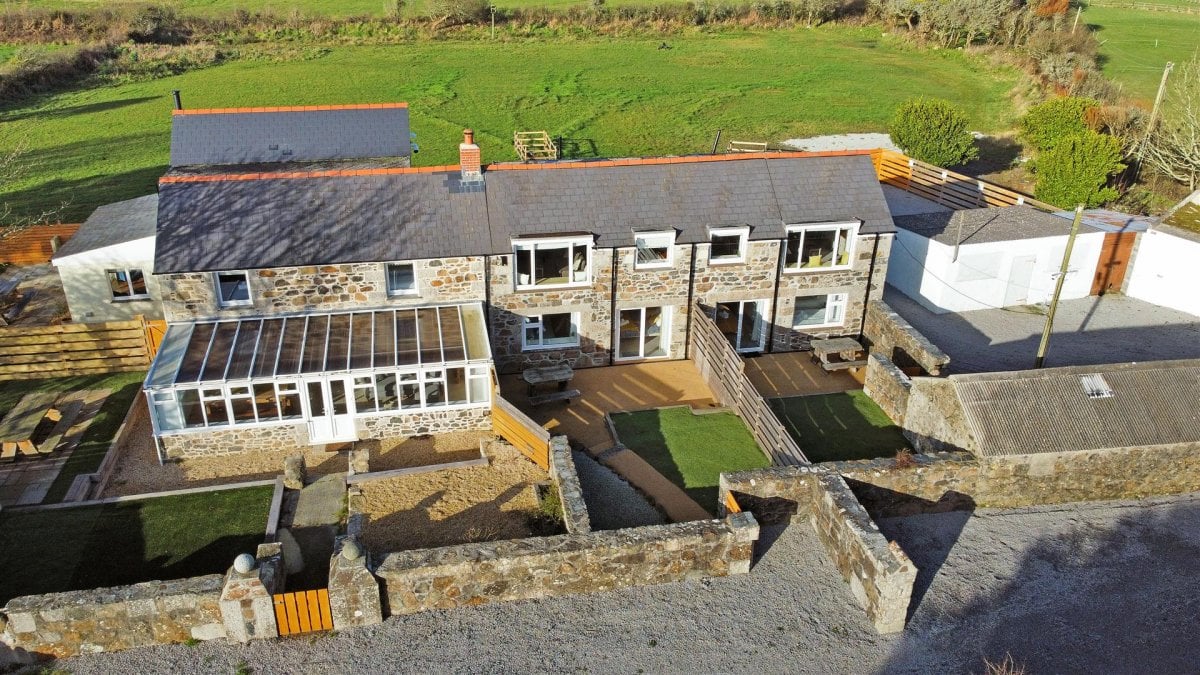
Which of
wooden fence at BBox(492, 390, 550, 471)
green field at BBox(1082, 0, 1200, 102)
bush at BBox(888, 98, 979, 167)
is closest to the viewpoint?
wooden fence at BBox(492, 390, 550, 471)

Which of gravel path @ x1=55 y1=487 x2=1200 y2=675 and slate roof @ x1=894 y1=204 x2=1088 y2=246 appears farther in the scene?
slate roof @ x1=894 y1=204 x2=1088 y2=246

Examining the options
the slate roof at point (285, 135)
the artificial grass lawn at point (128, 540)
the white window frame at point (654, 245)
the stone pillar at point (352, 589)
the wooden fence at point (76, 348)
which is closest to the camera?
the stone pillar at point (352, 589)

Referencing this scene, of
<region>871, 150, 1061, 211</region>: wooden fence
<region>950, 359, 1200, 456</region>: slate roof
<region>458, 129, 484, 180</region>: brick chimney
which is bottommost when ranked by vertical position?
<region>871, 150, 1061, 211</region>: wooden fence

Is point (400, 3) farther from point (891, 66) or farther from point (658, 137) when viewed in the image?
point (891, 66)

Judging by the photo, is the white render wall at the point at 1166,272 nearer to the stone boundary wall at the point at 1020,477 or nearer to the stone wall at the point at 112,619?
the stone boundary wall at the point at 1020,477

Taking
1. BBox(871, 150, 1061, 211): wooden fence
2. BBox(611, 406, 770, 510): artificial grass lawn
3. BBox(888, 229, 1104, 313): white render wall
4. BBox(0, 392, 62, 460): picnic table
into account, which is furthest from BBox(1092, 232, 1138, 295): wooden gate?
BBox(0, 392, 62, 460): picnic table

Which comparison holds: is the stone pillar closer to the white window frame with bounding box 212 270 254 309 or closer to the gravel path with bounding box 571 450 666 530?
the gravel path with bounding box 571 450 666 530

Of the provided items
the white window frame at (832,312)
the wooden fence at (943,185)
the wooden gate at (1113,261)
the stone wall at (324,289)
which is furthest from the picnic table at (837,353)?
the wooden fence at (943,185)
